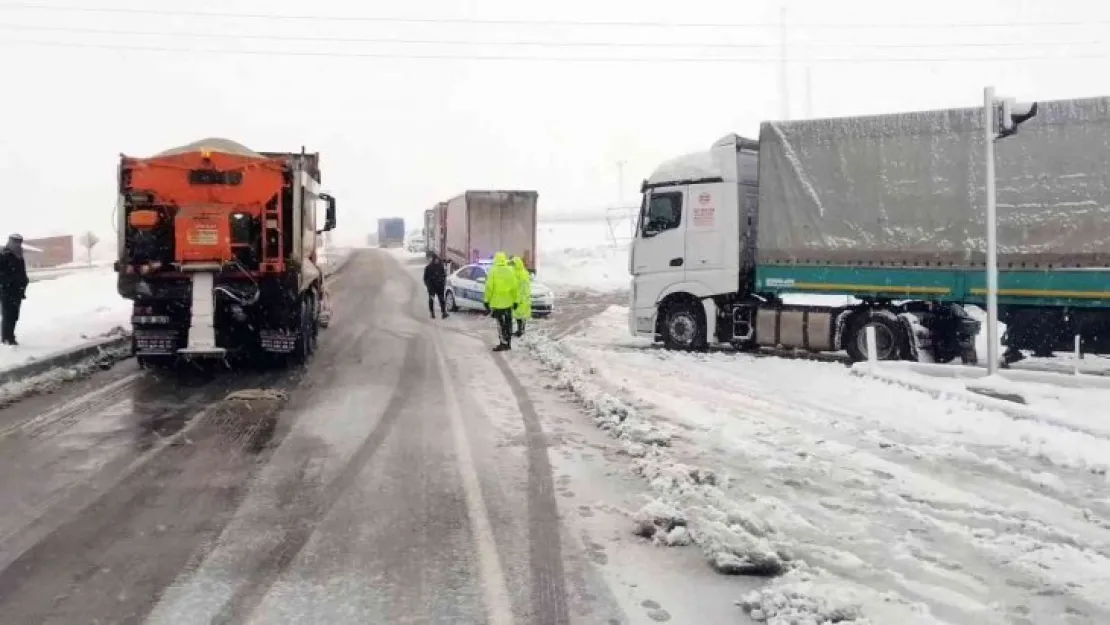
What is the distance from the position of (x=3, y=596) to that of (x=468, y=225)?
25.2 meters

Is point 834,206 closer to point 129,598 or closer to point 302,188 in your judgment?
point 302,188

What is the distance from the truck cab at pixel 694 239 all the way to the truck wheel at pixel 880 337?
2085 mm

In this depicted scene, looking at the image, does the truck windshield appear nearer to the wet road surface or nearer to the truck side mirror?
the wet road surface

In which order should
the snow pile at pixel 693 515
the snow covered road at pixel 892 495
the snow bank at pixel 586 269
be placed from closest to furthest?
the snow covered road at pixel 892 495 → the snow pile at pixel 693 515 → the snow bank at pixel 586 269

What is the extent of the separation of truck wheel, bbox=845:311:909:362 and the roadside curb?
11.5 m

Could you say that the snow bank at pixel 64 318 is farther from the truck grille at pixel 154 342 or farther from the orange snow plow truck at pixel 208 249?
the orange snow plow truck at pixel 208 249

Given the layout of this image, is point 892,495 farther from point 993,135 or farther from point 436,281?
point 436,281

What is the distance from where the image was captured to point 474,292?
2348cm

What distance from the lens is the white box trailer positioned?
29062mm

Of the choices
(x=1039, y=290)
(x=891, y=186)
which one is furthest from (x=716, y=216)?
(x=1039, y=290)

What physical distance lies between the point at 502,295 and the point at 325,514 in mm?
9171

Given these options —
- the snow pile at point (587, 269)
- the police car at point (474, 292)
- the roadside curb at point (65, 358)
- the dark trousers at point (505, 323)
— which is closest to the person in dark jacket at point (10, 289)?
the roadside curb at point (65, 358)

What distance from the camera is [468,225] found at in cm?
2911

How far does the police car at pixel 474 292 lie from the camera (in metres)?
22.6
